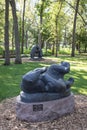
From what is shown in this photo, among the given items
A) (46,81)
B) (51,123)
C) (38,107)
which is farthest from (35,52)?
(51,123)

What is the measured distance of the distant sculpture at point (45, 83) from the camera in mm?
5473

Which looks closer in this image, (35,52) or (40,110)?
(40,110)

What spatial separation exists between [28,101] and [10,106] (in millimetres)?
1072

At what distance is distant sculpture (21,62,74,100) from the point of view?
547 centimetres

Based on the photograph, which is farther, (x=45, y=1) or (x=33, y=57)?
(x=45, y=1)

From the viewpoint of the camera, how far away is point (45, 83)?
5.62 m

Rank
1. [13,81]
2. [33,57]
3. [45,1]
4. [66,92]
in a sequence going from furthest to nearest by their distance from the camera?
[45,1] → [33,57] → [13,81] → [66,92]

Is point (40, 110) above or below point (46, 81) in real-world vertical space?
below

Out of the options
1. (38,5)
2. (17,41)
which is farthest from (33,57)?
(38,5)

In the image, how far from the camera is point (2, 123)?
5.45m

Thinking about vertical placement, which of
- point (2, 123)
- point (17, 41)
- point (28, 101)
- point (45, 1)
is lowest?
point (2, 123)

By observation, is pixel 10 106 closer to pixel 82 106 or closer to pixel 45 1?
pixel 82 106

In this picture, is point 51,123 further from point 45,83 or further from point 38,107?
point 45,83

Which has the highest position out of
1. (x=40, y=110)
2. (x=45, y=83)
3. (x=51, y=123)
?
(x=45, y=83)
